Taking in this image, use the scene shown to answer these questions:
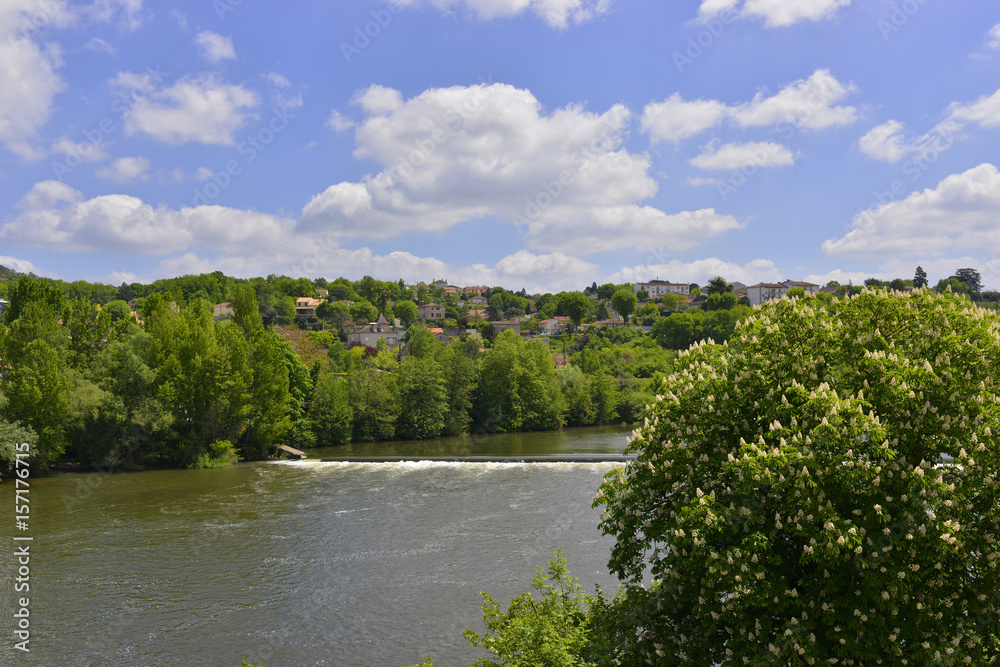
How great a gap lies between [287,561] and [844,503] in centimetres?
1890

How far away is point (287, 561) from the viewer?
21734mm

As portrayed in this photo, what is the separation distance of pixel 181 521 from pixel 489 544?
13.5m

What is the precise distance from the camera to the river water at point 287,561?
16047mm

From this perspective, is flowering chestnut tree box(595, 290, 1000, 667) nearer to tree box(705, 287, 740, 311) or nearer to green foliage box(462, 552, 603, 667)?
green foliage box(462, 552, 603, 667)

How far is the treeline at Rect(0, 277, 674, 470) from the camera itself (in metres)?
35.9

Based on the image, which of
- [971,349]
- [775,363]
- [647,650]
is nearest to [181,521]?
[647,650]

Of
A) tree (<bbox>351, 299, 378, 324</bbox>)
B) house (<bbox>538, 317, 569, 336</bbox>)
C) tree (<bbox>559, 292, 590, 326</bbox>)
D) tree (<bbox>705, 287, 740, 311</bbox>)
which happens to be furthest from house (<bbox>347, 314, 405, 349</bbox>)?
tree (<bbox>705, 287, 740, 311</bbox>)

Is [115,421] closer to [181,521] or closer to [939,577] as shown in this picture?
[181,521]

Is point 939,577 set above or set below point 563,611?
above

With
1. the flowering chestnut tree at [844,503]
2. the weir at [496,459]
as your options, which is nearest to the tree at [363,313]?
the weir at [496,459]

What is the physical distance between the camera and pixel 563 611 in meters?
10.1

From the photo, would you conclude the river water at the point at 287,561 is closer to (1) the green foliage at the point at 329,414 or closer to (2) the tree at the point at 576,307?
(1) the green foliage at the point at 329,414

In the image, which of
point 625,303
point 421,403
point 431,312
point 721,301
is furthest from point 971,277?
point 431,312

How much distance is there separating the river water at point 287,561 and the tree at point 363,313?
10368cm
